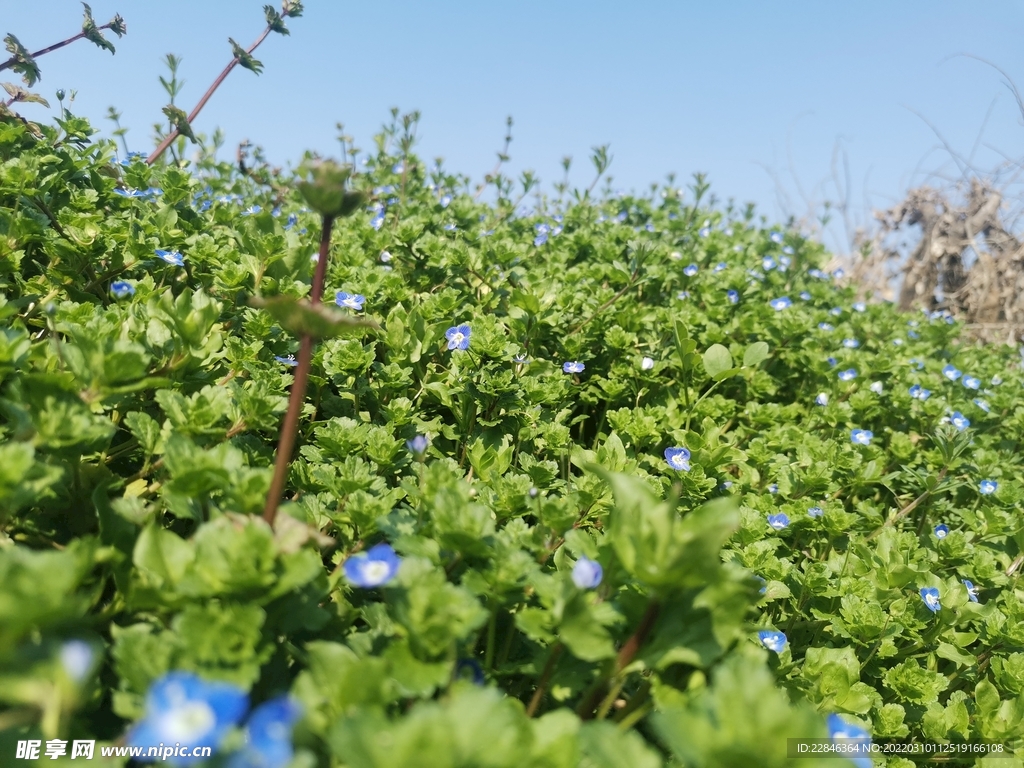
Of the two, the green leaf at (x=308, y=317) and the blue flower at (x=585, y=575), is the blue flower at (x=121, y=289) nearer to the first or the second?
the green leaf at (x=308, y=317)

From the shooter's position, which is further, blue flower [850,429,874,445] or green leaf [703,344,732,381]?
blue flower [850,429,874,445]

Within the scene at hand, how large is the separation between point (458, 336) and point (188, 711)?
1849 mm

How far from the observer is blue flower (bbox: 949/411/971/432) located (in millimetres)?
3539

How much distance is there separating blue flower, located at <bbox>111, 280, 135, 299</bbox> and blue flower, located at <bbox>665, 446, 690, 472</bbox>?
199 cm

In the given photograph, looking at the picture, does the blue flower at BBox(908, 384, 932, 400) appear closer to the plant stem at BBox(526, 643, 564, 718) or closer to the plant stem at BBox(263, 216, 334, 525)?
the plant stem at BBox(526, 643, 564, 718)

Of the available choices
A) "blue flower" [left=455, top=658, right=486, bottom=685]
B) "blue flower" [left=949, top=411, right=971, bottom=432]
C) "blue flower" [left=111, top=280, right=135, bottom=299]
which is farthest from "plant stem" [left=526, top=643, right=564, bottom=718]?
"blue flower" [left=949, top=411, right=971, bottom=432]

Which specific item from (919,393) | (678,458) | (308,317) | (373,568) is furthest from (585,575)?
(919,393)

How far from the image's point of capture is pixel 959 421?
11.8 ft

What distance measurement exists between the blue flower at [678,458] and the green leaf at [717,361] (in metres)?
0.57

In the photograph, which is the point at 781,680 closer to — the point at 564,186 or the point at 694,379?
the point at 694,379

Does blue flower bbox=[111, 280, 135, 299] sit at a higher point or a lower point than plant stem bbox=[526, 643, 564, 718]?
higher

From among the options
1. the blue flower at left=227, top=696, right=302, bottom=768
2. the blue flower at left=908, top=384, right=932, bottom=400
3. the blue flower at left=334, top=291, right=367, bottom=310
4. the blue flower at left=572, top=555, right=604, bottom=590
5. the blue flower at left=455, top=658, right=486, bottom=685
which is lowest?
the blue flower at left=227, top=696, right=302, bottom=768

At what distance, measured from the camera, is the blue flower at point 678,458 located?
2484 mm

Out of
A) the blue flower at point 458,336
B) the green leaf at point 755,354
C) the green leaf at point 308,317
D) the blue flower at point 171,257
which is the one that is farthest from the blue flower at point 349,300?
the green leaf at point 755,354
